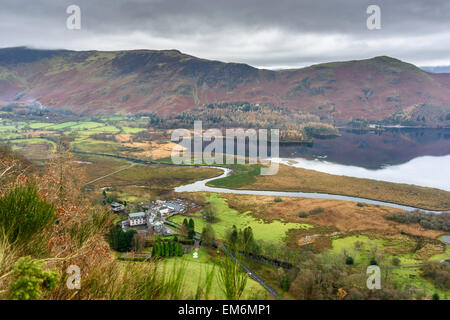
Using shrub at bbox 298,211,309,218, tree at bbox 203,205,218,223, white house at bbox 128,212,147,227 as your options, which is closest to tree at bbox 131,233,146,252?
white house at bbox 128,212,147,227

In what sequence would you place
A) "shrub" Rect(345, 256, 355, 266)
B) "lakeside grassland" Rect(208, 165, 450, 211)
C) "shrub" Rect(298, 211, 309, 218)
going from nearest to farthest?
"shrub" Rect(345, 256, 355, 266) < "shrub" Rect(298, 211, 309, 218) < "lakeside grassland" Rect(208, 165, 450, 211)

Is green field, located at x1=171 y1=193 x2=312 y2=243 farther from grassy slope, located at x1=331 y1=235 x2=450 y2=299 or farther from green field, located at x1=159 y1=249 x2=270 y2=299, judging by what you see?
green field, located at x1=159 y1=249 x2=270 y2=299

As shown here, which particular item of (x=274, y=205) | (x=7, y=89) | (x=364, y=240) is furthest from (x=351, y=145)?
(x=7, y=89)

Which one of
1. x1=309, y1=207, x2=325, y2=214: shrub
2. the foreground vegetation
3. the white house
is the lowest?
x1=309, y1=207, x2=325, y2=214: shrub

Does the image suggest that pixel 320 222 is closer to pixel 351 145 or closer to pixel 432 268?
pixel 432 268

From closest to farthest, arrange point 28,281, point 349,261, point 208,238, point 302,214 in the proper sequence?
point 28,281
point 349,261
point 208,238
point 302,214

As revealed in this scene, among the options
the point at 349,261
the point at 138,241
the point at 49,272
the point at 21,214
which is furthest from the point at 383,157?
the point at 49,272

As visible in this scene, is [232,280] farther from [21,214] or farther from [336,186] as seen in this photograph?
[336,186]
